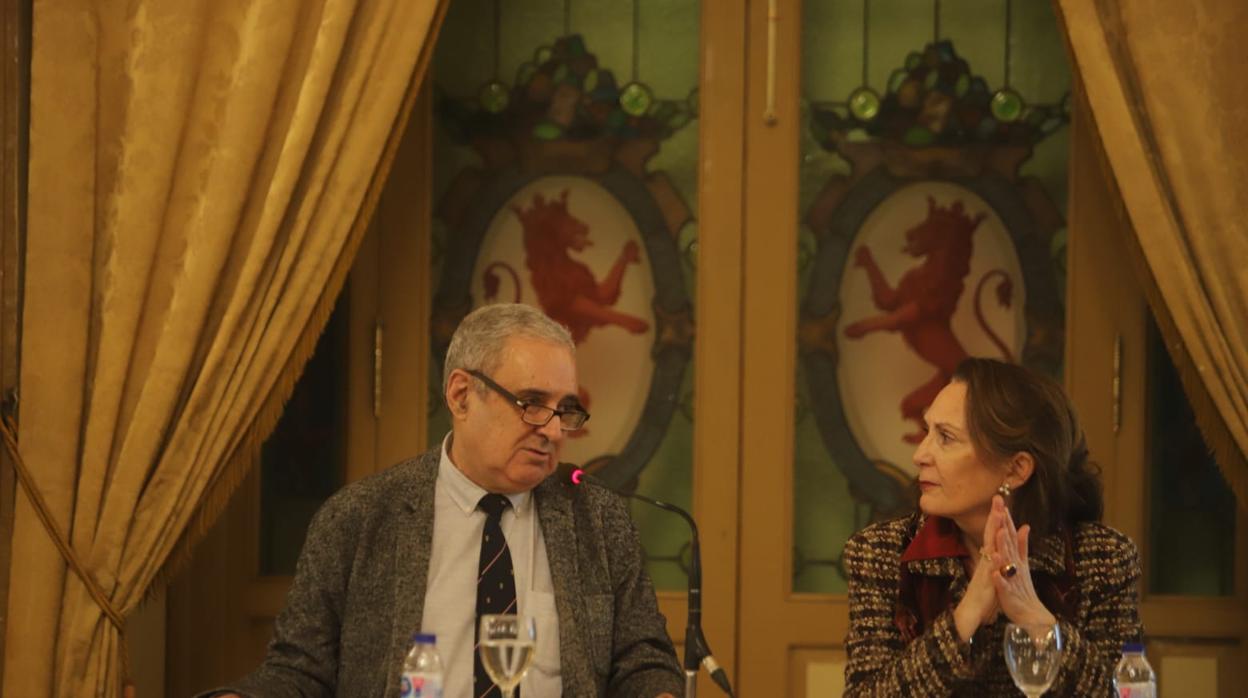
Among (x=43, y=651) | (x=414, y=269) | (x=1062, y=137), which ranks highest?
(x=1062, y=137)

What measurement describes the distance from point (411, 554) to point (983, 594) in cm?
95

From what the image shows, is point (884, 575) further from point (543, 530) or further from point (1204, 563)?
point (1204, 563)

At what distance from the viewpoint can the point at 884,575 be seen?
Answer: 2.67 meters

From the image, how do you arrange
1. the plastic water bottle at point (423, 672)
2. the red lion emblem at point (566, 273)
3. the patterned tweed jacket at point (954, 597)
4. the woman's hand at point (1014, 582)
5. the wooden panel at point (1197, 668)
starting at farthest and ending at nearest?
1. the red lion emblem at point (566, 273)
2. the wooden panel at point (1197, 668)
3. the patterned tweed jacket at point (954, 597)
4. the woman's hand at point (1014, 582)
5. the plastic water bottle at point (423, 672)

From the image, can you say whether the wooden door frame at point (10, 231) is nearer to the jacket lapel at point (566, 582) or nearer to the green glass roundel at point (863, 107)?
the jacket lapel at point (566, 582)

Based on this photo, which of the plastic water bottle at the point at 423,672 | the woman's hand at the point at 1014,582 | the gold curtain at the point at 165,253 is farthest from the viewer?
the gold curtain at the point at 165,253

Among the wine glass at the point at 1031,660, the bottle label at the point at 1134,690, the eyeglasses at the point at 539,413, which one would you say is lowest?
the bottle label at the point at 1134,690

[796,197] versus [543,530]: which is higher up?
[796,197]

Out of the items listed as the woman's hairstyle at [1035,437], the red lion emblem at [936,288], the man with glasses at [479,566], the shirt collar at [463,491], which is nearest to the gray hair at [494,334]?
the man with glasses at [479,566]

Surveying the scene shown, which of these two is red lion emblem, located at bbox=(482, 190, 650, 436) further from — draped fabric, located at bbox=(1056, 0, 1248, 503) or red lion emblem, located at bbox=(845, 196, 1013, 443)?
draped fabric, located at bbox=(1056, 0, 1248, 503)

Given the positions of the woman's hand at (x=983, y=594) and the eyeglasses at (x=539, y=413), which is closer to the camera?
the woman's hand at (x=983, y=594)

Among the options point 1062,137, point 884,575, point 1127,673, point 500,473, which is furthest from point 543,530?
point 1062,137

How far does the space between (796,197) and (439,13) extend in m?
0.93

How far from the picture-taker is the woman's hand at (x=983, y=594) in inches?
95.3
